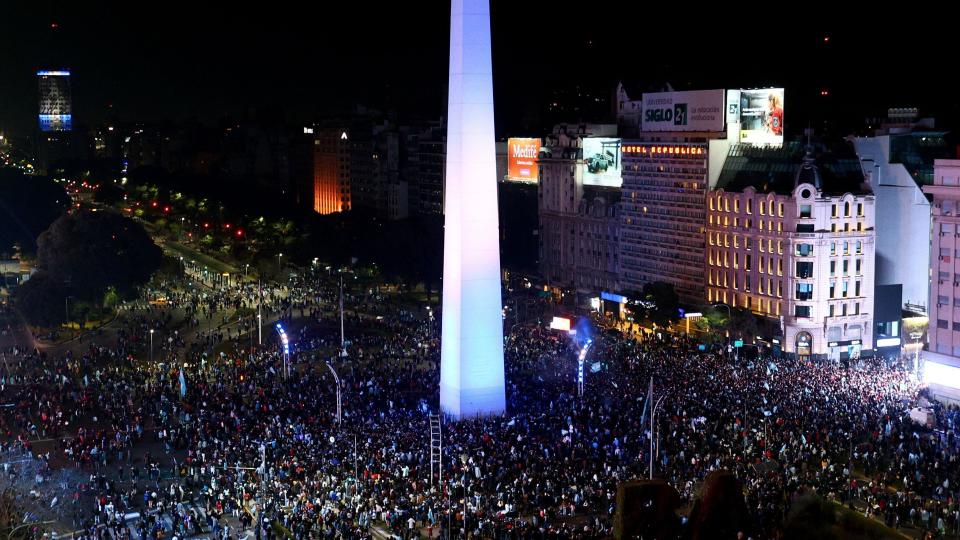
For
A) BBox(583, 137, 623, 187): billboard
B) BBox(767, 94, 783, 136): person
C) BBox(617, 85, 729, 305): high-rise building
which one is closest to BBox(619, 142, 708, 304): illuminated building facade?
BBox(617, 85, 729, 305): high-rise building

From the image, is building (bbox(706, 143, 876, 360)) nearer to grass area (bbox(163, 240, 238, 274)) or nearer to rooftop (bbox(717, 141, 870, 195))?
rooftop (bbox(717, 141, 870, 195))

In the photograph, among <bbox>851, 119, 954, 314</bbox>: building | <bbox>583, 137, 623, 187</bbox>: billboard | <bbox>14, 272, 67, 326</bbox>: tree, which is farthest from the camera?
<bbox>583, 137, 623, 187</bbox>: billboard

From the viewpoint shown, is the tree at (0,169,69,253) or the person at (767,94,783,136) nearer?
the person at (767,94,783,136)

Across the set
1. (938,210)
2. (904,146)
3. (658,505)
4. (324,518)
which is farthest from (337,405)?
(904,146)

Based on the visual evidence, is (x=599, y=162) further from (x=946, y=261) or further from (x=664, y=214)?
(x=946, y=261)

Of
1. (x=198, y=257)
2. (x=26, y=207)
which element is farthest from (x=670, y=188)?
(x=26, y=207)

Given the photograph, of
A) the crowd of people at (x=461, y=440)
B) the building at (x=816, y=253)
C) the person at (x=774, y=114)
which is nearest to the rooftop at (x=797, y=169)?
the building at (x=816, y=253)
